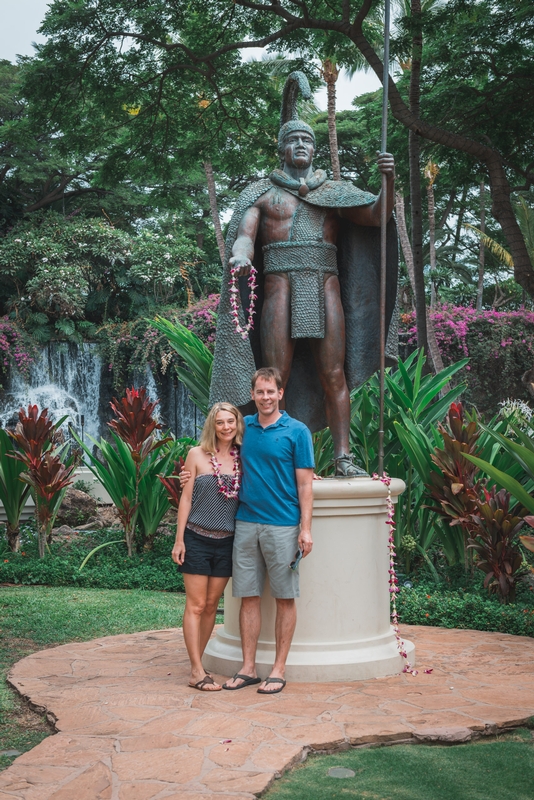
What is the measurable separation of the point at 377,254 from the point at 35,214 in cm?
1586

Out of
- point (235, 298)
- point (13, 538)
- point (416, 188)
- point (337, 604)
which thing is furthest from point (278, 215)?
point (416, 188)

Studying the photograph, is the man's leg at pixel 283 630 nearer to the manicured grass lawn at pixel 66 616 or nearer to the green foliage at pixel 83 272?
the manicured grass lawn at pixel 66 616

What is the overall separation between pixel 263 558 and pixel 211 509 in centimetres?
31

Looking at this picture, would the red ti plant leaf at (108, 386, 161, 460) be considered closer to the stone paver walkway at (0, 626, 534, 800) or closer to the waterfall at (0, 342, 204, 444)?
the stone paver walkway at (0, 626, 534, 800)

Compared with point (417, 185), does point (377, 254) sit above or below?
below

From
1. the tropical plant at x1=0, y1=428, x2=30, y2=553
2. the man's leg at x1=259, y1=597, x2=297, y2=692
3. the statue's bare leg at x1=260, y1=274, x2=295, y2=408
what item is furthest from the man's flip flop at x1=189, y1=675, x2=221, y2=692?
the tropical plant at x1=0, y1=428, x2=30, y2=553

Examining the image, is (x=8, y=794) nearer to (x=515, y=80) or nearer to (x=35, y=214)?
(x=515, y=80)

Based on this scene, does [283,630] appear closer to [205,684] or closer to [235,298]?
[205,684]

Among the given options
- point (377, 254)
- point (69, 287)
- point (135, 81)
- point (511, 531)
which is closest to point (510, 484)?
point (511, 531)

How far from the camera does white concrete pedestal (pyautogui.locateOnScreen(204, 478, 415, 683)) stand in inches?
146

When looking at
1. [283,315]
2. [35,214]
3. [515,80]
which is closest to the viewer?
[283,315]

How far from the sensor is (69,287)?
17.2 meters

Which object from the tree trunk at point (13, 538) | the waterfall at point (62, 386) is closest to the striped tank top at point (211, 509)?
the tree trunk at point (13, 538)

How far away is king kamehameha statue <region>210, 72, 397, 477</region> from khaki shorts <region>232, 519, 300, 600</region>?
75cm
